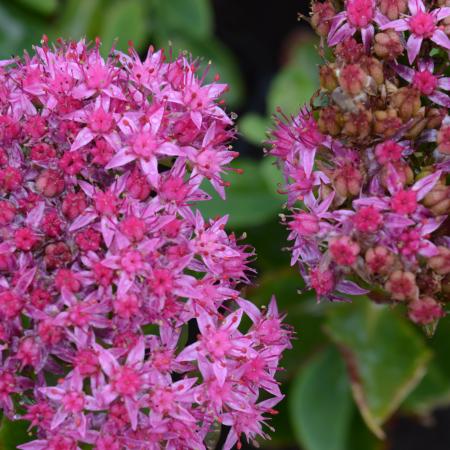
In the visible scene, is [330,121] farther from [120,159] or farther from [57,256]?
[57,256]

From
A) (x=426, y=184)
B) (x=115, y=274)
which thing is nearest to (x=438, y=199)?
(x=426, y=184)

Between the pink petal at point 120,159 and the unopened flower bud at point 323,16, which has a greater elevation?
the unopened flower bud at point 323,16

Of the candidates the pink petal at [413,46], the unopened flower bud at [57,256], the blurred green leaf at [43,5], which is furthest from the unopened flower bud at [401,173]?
the blurred green leaf at [43,5]

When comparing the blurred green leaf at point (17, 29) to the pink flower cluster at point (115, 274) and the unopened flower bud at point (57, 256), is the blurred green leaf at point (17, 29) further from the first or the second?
the unopened flower bud at point (57, 256)

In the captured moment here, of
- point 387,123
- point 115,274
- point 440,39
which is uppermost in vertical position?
point 440,39

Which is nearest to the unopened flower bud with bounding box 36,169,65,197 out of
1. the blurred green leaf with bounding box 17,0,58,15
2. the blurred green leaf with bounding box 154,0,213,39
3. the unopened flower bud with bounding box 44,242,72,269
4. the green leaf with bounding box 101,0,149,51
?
the unopened flower bud with bounding box 44,242,72,269

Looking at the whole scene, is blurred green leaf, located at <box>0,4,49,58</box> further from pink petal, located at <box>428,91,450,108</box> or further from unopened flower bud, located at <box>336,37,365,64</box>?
pink petal, located at <box>428,91,450,108</box>

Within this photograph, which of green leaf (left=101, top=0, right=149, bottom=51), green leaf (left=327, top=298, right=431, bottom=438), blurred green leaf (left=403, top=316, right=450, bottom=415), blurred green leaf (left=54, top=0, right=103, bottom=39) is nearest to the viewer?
green leaf (left=327, top=298, right=431, bottom=438)
